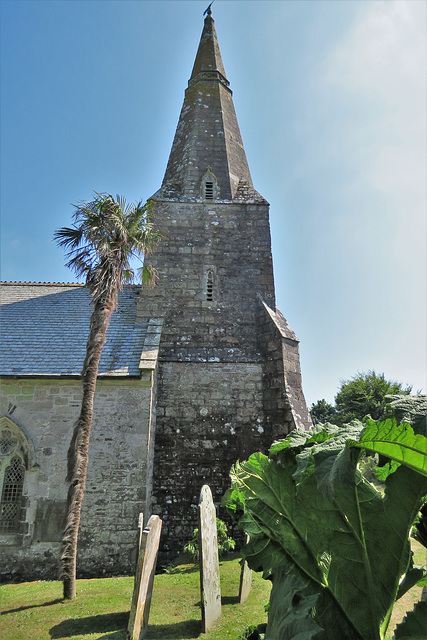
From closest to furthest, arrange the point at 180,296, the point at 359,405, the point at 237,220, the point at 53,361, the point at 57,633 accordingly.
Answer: the point at 57,633 < the point at 53,361 < the point at 180,296 < the point at 237,220 < the point at 359,405

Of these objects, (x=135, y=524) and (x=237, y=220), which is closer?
(x=135, y=524)

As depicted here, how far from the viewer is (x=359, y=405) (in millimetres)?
27781

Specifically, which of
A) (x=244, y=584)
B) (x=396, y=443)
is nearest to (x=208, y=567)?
(x=244, y=584)

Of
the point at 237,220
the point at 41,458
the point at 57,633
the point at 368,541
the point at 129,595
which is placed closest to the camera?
the point at 368,541

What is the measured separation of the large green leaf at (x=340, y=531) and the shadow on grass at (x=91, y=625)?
4.92 m

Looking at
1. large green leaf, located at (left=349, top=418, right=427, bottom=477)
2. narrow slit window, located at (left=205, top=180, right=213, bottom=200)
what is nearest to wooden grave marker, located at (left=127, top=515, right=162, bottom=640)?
large green leaf, located at (left=349, top=418, right=427, bottom=477)

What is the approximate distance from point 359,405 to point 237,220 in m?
18.7

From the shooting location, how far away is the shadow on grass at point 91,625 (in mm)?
5867

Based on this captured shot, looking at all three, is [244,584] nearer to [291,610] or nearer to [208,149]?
[291,610]

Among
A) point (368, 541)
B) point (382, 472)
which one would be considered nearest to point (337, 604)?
point (368, 541)

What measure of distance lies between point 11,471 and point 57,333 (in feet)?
13.7

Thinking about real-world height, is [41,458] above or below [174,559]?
above

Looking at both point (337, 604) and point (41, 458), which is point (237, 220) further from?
point (337, 604)

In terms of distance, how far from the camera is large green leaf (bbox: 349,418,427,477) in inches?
60.7
